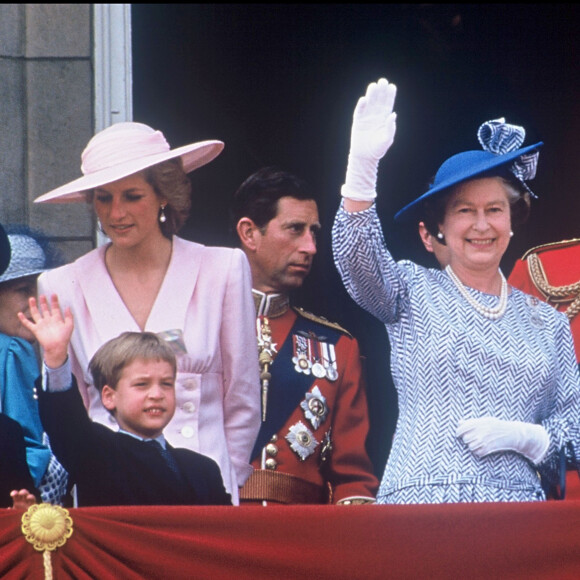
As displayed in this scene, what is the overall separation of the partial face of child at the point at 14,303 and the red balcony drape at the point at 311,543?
0.85 metres

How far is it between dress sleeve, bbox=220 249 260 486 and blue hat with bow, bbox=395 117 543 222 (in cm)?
55

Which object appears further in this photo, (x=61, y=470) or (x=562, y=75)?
(x=562, y=75)

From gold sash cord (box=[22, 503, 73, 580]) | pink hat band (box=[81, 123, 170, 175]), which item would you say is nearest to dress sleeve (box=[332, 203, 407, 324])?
pink hat band (box=[81, 123, 170, 175])

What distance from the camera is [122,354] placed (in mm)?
4090

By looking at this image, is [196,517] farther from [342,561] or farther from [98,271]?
[98,271]

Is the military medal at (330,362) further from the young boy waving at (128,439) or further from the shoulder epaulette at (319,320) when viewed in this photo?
the young boy waving at (128,439)

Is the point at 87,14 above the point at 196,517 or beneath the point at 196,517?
above

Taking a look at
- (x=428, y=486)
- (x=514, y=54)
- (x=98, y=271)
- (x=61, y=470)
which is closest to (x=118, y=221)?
(x=98, y=271)

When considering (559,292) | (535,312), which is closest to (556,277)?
(559,292)

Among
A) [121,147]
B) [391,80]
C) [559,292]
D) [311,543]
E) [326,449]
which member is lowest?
[311,543]

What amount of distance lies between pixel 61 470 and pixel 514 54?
2980 millimetres

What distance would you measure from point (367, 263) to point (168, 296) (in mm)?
532

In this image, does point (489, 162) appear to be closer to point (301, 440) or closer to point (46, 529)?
point (301, 440)

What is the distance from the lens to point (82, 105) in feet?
17.5
